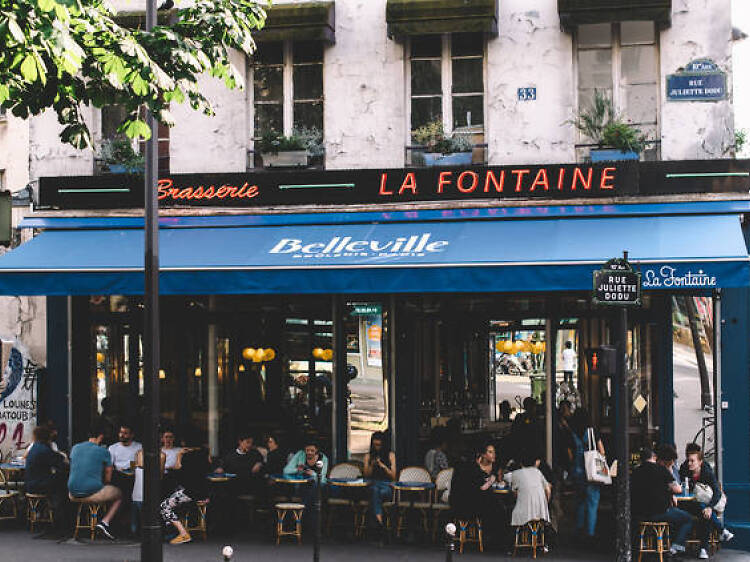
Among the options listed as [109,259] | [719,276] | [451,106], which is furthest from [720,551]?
[109,259]

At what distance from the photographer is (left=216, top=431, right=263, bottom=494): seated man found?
13203 mm

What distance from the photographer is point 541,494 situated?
38.6 feet

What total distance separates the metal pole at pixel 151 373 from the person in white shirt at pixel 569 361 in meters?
6.12

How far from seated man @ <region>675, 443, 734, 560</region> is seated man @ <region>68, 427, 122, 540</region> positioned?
285 inches

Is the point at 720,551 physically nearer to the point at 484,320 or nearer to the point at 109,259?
the point at 484,320

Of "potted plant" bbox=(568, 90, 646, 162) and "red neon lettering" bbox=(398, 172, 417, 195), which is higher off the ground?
"potted plant" bbox=(568, 90, 646, 162)

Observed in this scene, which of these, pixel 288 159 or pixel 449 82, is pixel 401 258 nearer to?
pixel 288 159

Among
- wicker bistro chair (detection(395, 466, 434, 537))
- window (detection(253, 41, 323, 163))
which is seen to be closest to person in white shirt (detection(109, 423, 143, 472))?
wicker bistro chair (detection(395, 466, 434, 537))

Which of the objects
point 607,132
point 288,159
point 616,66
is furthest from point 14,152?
point 616,66

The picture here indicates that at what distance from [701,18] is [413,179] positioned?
4.47 metres

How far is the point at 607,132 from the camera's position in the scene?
1327cm

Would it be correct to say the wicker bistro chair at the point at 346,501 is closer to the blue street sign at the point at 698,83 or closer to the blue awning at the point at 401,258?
the blue awning at the point at 401,258

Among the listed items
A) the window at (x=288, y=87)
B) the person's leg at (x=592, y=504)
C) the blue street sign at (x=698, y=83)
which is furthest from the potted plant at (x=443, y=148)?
the person's leg at (x=592, y=504)

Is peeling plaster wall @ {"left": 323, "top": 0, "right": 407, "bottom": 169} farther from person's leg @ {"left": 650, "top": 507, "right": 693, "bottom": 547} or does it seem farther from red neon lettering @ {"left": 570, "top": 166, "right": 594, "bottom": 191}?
person's leg @ {"left": 650, "top": 507, "right": 693, "bottom": 547}
